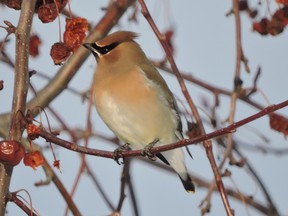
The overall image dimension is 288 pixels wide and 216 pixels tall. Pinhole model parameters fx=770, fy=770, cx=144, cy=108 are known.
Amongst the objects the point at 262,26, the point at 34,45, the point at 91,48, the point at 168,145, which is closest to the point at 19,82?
the point at 168,145

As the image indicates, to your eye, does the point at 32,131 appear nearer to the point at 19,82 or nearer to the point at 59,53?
the point at 19,82

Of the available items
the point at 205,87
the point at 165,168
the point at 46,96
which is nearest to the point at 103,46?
the point at 46,96

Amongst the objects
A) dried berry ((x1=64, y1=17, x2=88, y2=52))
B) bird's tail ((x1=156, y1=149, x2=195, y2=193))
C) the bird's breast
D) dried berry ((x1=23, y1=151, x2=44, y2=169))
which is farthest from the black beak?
dried berry ((x1=23, y1=151, x2=44, y2=169))

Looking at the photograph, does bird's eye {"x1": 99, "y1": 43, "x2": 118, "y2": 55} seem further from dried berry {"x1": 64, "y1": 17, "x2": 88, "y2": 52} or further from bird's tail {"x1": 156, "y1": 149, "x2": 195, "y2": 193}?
dried berry {"x1": 64, "y1": 17, "x2": 88, "y2": 52}

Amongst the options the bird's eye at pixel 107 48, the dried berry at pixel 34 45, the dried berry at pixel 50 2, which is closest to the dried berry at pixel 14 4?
the dried berry at pixel 50 2

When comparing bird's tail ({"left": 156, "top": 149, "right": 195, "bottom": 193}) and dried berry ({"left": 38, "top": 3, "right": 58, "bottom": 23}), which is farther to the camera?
bird's tail ({"left": 156, "top": 149, "right": 195, "bottom": 193})

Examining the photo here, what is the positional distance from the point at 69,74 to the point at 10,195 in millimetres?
1490

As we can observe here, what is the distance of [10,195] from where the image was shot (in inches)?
69.2

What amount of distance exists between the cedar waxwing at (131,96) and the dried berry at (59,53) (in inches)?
35.7

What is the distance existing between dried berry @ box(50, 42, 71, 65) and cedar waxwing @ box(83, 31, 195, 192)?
0.91m

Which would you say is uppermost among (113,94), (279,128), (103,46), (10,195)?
(103,46)

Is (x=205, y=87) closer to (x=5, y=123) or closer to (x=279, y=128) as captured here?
(x=279, y=128)

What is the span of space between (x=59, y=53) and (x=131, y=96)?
0.99 meters

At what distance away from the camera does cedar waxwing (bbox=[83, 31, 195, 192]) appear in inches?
116
